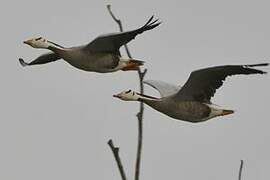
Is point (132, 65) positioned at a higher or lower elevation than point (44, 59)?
lower

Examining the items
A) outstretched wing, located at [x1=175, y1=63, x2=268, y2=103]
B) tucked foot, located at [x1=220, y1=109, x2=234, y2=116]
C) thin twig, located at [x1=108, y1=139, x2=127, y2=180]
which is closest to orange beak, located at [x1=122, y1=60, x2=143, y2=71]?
outstretched wing, located at [x1=175, y1=63, x2=268, y2=103]

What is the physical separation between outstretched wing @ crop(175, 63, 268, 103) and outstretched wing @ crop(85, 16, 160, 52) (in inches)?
42.2

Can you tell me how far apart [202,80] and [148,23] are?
1313 millimetres

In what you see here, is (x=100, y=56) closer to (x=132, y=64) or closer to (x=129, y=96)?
(x=132, y=64)

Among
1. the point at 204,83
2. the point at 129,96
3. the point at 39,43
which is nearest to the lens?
the point at 129,96

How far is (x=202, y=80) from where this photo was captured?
13.5 meters

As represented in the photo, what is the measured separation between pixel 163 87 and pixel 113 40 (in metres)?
1.63

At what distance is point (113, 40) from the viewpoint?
13766 millimetres

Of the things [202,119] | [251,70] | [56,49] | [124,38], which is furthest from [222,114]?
[56,49]

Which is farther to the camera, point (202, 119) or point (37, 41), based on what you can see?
point (37, 41)

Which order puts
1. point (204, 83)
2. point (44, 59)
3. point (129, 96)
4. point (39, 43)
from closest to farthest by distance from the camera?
1. point (129, 96)
2. point (204, 83)
3. point (39, 43)
4. point (44, 59)

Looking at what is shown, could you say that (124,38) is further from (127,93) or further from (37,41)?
(37,41)

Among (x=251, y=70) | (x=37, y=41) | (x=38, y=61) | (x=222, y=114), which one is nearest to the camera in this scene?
(x=251, y=70)

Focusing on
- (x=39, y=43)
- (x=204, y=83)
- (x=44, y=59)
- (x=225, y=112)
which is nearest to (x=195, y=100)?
(x=204, y=83)
